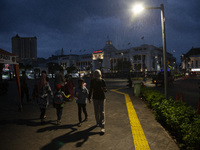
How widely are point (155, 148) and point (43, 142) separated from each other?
8.64ft

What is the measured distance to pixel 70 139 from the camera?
407 cm

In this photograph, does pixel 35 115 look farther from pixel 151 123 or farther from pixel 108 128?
pixel 151 123

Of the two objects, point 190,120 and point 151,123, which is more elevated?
point 190,120

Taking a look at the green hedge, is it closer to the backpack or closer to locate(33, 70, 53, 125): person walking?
the backpack

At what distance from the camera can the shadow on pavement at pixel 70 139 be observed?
3.72m

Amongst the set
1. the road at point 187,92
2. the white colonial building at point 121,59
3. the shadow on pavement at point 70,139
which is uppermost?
the white colonial building at point 121,59

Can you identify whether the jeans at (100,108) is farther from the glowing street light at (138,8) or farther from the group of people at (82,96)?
the glowing street light at (138,8)

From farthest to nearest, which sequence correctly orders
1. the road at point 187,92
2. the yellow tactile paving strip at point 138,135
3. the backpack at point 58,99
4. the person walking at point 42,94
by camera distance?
the road at point 187,92 → the person walking at point 42,94 → the backpack at point 58,99 → the yellow tactile paving strip at point 138,135

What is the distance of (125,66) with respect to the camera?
3610 inches

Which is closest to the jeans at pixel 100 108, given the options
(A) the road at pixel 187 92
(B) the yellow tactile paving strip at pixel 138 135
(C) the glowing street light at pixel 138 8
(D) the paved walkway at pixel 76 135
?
(D) the paved walkway at pixel 76 135

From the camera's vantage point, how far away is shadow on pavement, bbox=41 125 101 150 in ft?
12.2

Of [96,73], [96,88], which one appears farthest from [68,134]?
[96,73]

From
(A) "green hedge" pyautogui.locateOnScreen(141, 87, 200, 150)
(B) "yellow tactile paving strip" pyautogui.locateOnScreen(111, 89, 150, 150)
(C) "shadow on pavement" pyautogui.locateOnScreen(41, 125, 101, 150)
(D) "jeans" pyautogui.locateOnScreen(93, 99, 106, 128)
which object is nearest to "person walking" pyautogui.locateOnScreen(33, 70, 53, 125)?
(C) "shadow on pavement" pyautogui.locateOnScreen(41, 125, 101, 150)

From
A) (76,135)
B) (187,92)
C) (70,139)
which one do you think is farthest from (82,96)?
(187,92)
